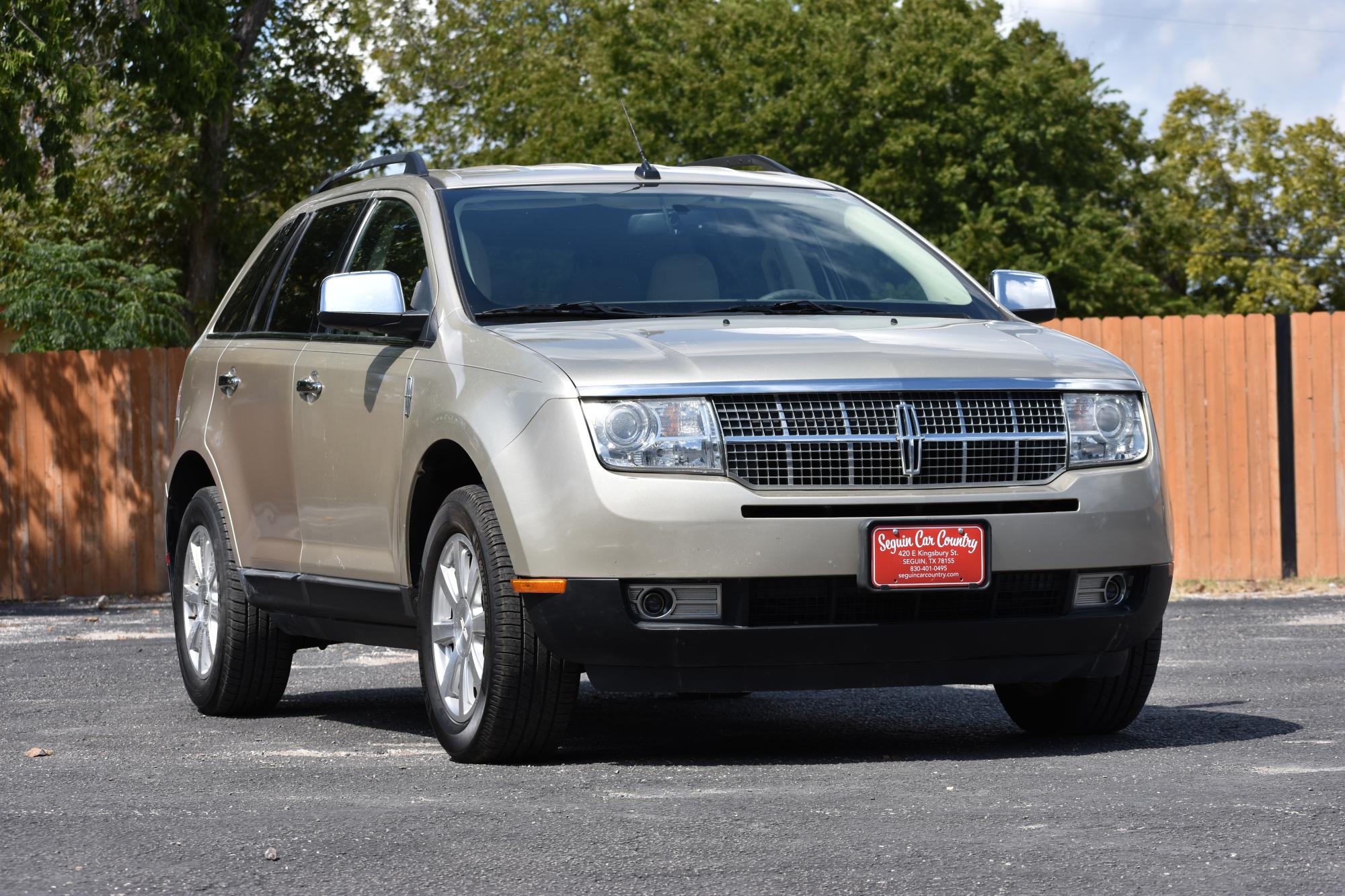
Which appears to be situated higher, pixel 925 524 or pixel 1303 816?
pixel 925 524

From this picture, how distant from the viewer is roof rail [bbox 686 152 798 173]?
26.8 ft

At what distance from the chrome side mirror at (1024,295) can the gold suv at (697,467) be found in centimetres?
1

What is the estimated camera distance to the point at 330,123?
34.1 m

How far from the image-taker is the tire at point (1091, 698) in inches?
259

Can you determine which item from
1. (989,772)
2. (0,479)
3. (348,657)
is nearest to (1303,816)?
(989,772)

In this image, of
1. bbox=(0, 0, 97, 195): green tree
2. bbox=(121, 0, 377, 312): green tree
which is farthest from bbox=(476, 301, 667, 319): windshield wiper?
bbox=(121, 0, 377, 312): green tree

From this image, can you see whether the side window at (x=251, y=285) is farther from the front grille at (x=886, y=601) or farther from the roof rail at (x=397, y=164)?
the front grille at (x=886, y=601)

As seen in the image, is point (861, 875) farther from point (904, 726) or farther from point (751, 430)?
point (904, 726)

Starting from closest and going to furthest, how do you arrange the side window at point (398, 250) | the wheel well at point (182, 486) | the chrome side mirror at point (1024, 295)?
the side window at point (398, 250) → the chrome side mirror at point (1024, 295) → the wheel well at point (182, 486)

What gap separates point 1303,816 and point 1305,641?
5.88 m

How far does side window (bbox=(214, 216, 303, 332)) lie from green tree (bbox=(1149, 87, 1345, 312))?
2115 inches

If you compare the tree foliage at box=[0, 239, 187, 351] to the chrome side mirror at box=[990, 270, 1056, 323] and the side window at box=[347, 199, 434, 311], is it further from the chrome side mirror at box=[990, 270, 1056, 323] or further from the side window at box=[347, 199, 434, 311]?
the chrome side mirror at box=[990, 270, 1056, 323]

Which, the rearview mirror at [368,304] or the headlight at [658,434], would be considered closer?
the headlight at [658,434]

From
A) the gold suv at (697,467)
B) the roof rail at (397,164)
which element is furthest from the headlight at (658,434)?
the roof rail at (397,164)
